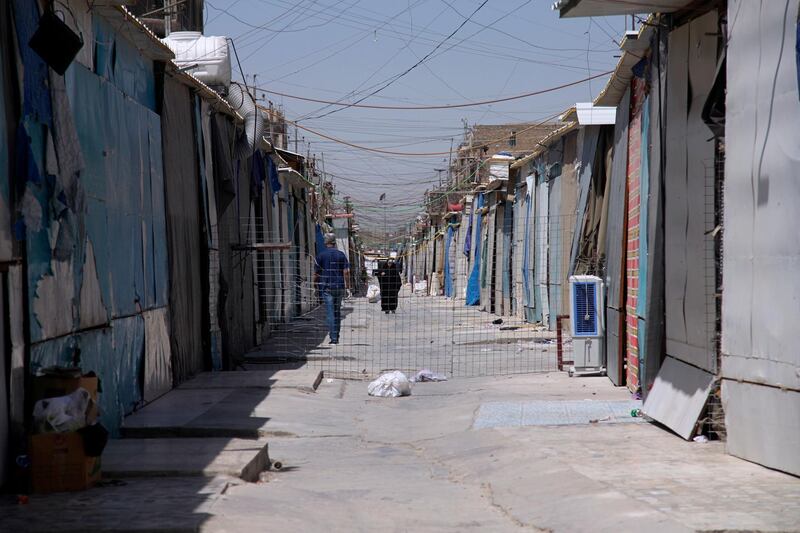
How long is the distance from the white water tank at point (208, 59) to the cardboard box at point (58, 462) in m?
10.3

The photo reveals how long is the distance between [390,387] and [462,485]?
4907 millimetres

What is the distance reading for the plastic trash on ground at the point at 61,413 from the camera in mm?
6531

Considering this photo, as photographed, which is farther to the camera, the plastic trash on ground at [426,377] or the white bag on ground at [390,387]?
the plastic trash on ground at [426,377]

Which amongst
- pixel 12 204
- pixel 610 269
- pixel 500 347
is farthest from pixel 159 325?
pixel 500 347

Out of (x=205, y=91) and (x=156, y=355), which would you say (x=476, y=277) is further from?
(x=156, y=355)

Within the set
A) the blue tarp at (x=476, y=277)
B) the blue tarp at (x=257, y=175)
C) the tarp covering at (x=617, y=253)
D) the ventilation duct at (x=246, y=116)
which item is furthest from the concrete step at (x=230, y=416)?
the blue tarp at (x=476, y=277)

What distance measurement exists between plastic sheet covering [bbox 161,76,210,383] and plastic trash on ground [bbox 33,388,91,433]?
5110mm

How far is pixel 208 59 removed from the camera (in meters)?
16.1

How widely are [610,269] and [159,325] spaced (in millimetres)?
5331

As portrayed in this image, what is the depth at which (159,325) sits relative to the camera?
36.7 feet

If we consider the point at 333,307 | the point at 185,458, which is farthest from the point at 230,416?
the point at 333,307

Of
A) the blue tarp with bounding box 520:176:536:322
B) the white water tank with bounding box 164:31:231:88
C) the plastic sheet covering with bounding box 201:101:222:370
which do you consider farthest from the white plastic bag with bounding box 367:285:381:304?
the plastic sheet covering with bounding box 201:101:222:370

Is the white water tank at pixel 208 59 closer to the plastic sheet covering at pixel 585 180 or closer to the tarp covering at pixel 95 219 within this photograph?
the tarp covering at pixel 95 219

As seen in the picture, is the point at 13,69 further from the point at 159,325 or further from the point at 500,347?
the point at 500,347
